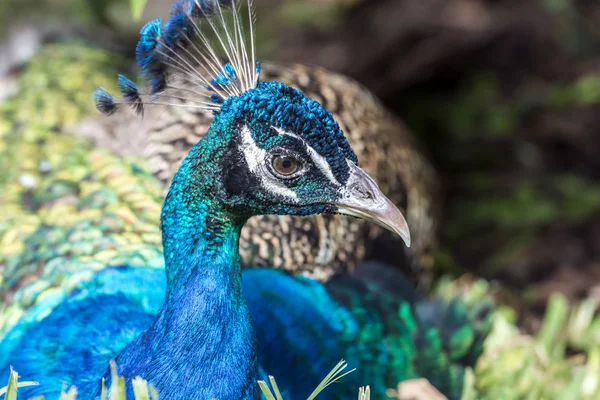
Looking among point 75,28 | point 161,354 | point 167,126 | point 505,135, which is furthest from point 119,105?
point 505,135

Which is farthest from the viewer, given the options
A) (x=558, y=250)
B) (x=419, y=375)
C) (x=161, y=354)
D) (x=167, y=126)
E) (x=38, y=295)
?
(x=558, y=250)

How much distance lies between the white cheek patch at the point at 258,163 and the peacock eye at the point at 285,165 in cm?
2

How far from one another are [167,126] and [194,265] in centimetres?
82

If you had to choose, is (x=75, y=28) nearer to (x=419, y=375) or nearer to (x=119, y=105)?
(x=119, y=105)

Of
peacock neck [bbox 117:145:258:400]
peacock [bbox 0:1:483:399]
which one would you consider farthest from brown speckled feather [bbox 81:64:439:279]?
peacock neck [bbox 117:145:258:400]

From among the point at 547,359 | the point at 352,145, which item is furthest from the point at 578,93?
the point at 352,145

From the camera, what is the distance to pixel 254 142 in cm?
132

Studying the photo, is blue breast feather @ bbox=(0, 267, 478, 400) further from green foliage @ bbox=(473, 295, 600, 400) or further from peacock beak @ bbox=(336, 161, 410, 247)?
peacock beak @ bbox=(336, 161, 410, 247)

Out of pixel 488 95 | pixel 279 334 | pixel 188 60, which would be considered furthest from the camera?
pixel 488 95

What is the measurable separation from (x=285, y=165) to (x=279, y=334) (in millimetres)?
494

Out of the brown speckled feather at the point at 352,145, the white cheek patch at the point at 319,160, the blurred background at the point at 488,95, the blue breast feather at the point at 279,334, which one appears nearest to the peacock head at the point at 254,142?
the white cheek patch at the point at 319,160

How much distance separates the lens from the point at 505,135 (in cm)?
371

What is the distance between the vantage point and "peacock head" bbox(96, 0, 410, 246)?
4.27 ft

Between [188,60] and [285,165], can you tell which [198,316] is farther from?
[188,60]
